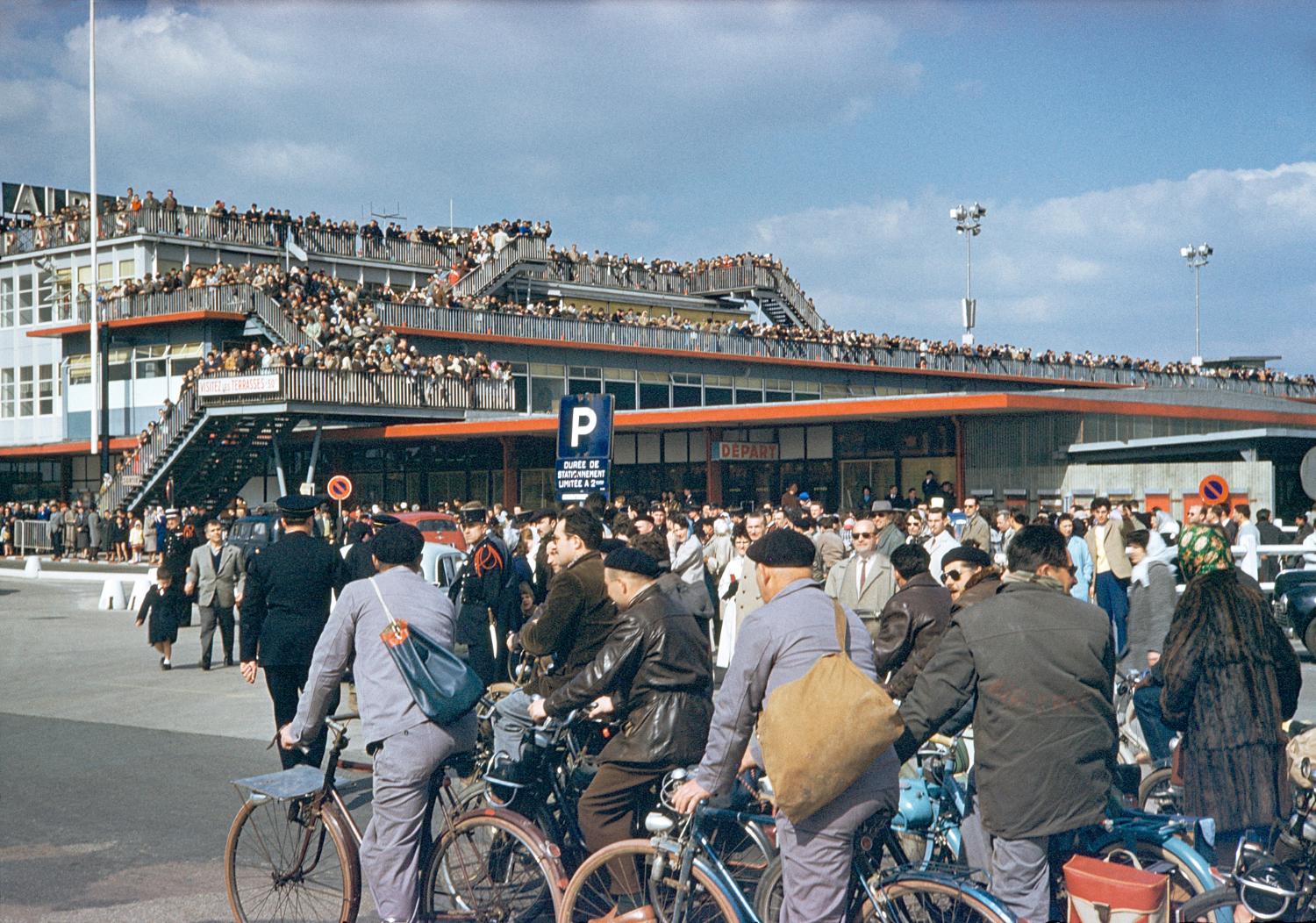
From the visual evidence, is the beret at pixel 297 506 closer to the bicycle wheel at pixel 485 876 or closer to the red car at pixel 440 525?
the bicycle wheel at pixel 485 876

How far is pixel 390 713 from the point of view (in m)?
5.75

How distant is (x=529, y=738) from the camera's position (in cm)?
613

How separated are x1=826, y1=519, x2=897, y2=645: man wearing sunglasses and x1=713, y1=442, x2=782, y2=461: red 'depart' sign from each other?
78.1 feet

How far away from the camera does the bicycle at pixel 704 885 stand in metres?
4.61

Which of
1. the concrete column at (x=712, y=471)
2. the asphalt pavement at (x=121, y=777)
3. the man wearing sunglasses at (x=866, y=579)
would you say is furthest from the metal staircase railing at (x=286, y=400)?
the man wearing sunglasses at (x=866, y=579)

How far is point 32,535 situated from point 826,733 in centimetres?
4599

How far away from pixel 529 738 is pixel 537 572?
7.97 m

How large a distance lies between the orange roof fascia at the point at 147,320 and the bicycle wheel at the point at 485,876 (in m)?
41.4

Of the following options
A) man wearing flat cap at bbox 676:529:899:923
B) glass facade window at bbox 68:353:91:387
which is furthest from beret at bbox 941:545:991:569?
glass facade window at bbox 68:353:91:387

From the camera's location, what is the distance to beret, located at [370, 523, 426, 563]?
603 centimetres

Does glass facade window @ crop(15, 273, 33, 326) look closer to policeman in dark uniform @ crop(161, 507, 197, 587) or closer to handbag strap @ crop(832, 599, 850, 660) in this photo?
policeman in dark uniform @ crop(161, 507, 197, 587)

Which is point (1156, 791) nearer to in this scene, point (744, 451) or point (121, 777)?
point (121, 777)

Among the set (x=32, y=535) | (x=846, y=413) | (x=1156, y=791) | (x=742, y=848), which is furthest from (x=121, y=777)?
(x=32, y=535)

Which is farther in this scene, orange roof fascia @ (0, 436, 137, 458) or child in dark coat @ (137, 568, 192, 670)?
orange roof fascia @ (0, 436, 137, 458)
